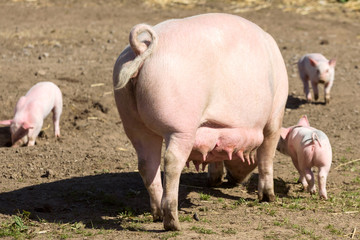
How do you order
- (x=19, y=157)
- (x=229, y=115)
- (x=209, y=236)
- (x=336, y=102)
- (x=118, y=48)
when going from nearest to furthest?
(x=209, y=236) → (x=229, y=115) → (x=19, y=157) → (x=336, y=102) → (x=118, y=48)

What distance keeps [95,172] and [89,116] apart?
7.46 ft

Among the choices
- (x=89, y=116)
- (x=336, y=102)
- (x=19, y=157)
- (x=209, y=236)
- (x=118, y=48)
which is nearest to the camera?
(x=209, y=236)

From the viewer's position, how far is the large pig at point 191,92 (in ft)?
13.7

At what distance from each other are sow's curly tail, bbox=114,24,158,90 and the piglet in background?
581 cm

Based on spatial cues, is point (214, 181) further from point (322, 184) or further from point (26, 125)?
point (26, 125)

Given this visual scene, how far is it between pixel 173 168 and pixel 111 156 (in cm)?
266

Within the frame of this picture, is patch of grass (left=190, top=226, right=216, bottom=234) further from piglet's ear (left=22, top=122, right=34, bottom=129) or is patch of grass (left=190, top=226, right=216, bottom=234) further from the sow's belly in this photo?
piglet's ear (left=22, top=122, right=34, bottom=129)

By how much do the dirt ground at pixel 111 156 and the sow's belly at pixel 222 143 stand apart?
47cm

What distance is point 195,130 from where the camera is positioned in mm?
4262

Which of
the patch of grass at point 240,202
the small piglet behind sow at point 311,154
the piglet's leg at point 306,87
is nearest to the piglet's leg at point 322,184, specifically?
the small piglet behind sow at point 311,154

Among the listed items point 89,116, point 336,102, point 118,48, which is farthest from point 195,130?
point 118,48

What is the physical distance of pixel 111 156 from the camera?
679 cm

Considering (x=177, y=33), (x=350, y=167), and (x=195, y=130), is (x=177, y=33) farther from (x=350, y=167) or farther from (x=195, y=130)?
(x=350, y=167)

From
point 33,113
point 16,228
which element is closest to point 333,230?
point 16,228
